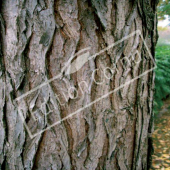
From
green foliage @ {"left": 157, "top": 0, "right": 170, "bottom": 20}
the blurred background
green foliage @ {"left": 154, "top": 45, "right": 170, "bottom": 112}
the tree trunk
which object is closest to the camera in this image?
the tree trunk

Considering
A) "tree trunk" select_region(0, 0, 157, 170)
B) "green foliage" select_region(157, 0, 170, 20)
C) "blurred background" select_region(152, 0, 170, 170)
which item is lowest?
"blurred background" select_region(152, 0, 170, 170)

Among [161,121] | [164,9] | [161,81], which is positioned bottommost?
[161,121]

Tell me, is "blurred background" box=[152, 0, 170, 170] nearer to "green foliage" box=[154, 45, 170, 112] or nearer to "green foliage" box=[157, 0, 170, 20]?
"green foliage" box=[154, 45, 170, 112]

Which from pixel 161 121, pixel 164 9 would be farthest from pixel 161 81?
pixel 164 9

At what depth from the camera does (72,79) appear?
1029 millimetres

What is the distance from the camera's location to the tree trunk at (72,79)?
0.95 meters

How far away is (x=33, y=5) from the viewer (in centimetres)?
92

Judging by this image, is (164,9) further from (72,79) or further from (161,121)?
(72,79)

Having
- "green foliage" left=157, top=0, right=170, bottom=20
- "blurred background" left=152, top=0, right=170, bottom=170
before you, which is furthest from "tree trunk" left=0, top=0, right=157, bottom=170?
"green foliage" left=157, top=0, right=170, bottom=20

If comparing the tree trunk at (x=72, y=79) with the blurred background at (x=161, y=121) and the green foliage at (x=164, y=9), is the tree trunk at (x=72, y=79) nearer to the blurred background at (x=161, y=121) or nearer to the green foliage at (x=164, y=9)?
the blurred background at (x=161, y=121)

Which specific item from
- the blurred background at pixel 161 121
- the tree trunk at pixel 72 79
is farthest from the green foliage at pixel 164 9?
the tree trunk at pixel 72 79

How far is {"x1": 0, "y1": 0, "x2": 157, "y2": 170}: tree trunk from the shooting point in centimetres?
95

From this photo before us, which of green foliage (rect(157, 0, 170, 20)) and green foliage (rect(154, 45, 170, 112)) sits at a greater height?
green foliage (rect(157, 0, 170, 20))

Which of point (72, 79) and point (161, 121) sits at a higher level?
point (72, 79)
